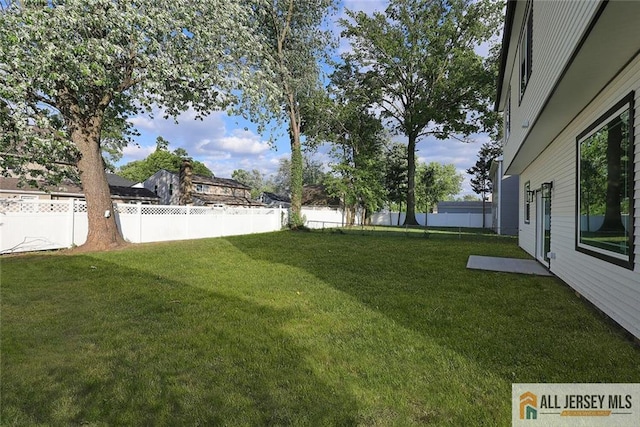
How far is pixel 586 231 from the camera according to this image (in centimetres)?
466

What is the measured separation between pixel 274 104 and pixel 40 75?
584 centimetres

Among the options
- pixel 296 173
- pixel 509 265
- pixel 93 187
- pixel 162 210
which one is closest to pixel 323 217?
pixel 296 173

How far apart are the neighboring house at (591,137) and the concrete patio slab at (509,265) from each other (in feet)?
1.08

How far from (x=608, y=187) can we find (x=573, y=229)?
4.92ft

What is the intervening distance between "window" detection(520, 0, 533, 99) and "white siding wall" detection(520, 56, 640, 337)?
157 centimetres

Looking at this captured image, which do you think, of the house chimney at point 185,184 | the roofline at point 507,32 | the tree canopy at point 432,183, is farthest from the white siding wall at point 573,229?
the tree canopy at point 432,183

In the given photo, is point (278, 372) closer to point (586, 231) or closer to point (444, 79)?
point (586, 231)

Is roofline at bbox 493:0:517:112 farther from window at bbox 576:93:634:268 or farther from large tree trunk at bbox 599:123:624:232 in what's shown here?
large tree trunk at bbox 599:123:624:232

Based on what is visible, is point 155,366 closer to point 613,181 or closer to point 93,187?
point 613,181

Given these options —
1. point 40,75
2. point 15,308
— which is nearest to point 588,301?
point 15,308

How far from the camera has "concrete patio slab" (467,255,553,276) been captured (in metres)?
6.74

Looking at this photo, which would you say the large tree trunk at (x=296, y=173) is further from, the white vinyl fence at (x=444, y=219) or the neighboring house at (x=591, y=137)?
the neighboring house at (x=591, y=137)

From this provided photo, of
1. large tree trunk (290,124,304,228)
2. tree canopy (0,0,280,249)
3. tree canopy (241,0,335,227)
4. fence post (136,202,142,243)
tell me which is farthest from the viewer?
large tree trunk (290,124,304,228)

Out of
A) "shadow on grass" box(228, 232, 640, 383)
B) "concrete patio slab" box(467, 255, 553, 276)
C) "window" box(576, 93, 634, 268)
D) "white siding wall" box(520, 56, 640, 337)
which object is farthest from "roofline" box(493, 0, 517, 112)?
"shadow on grass" box(228, 232, 640, 383)
